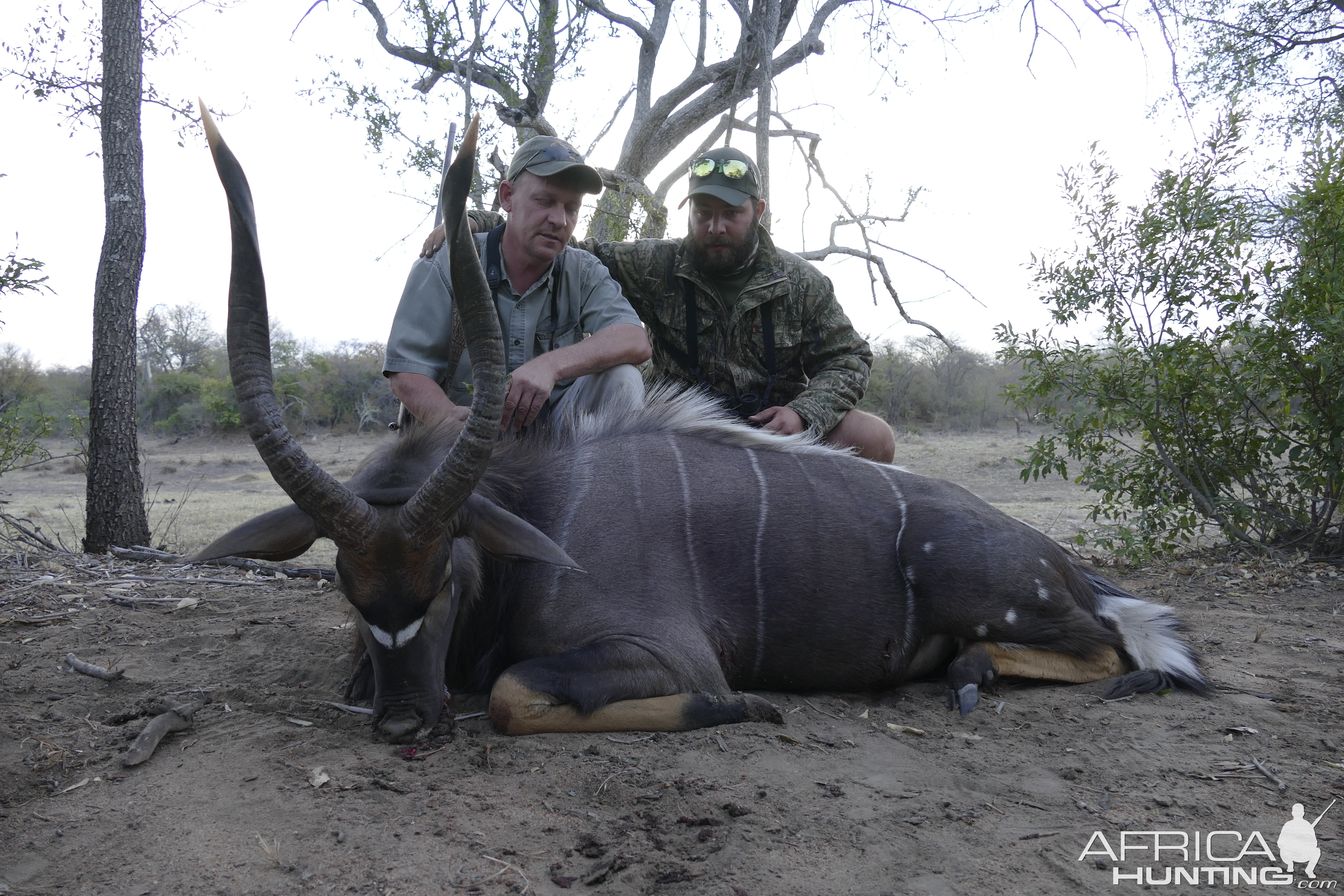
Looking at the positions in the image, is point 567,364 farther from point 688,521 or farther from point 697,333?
point 697,333

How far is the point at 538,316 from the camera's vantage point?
5125mm

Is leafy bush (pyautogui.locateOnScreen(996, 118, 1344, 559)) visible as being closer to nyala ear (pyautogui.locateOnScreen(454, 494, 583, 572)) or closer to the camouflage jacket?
the camouflage jacket

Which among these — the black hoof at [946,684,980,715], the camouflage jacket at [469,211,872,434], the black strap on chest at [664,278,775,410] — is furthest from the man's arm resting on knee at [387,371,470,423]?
the black hoof at [946,684,980,715]

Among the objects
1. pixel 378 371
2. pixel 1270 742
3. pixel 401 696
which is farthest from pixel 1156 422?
pixel 378 371

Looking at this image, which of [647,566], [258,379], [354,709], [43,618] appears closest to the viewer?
[258,379]

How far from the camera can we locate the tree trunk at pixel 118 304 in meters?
6.61

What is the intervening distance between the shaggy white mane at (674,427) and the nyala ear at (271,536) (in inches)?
47.2

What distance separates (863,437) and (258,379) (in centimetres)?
351

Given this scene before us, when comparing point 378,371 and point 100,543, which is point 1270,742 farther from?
point 378,371

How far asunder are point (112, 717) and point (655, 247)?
415 cm

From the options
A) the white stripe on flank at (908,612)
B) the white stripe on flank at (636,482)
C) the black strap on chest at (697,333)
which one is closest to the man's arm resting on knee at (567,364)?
the white stripe on flank at (636,482)

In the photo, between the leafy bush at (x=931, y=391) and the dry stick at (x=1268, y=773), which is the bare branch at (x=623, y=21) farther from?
the leafy bush at (x=931, y=391)

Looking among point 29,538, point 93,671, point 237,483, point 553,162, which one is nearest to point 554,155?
point 553,162

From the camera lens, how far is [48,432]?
744cm
